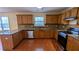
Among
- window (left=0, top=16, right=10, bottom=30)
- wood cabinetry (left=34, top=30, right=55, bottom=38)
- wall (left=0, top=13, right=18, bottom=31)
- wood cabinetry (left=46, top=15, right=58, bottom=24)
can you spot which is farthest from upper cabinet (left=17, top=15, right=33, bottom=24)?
wood cabinetry (left=46, top=15, right=58, bottom=24)

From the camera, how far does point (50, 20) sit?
6930mm

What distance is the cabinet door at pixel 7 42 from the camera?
3.89 metres

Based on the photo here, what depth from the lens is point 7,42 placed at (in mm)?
3938

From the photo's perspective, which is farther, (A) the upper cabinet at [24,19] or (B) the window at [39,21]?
(B) the window at [39,21]

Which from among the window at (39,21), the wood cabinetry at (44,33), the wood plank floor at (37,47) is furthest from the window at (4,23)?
the wood plank floor at (37,47)

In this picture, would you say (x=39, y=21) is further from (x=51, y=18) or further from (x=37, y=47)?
(x=37, y=47)

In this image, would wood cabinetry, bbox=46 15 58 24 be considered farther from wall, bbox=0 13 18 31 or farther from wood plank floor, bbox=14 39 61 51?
wall, bbox=0 13 18 31

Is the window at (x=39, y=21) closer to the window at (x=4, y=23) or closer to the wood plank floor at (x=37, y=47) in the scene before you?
the window at (x=4, y=23)

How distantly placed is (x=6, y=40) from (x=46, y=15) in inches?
164
